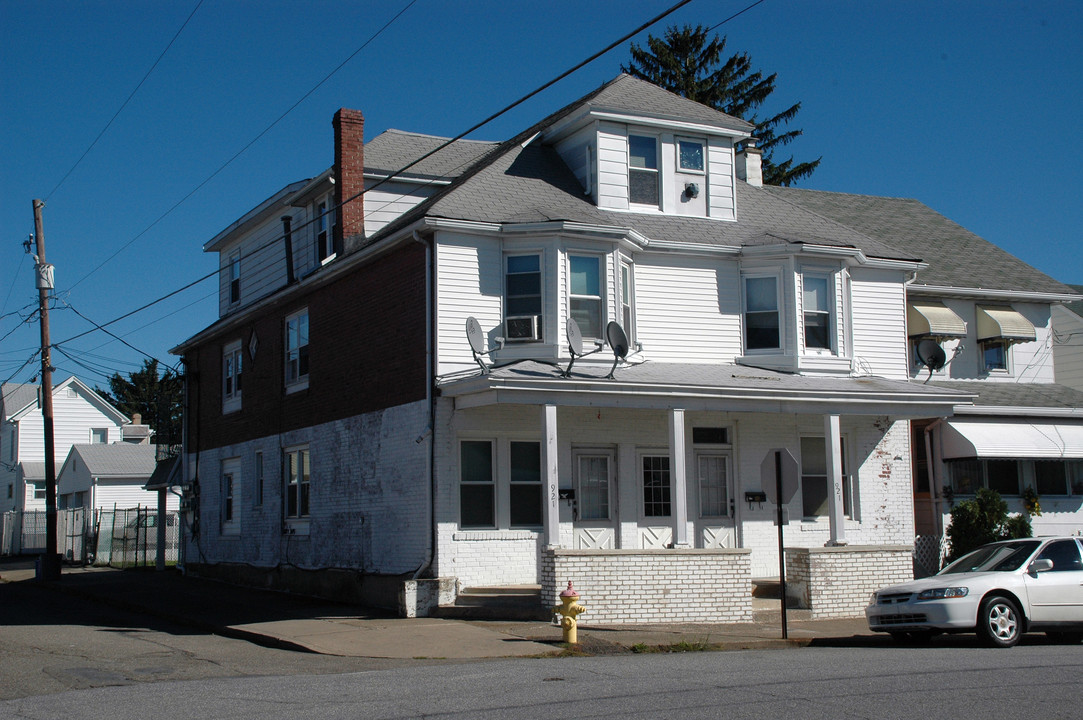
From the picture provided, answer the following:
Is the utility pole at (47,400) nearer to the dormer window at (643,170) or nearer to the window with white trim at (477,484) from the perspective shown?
the window with white trim at (477,484)

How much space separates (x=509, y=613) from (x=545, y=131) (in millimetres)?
9903

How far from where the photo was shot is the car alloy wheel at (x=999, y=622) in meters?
13.4

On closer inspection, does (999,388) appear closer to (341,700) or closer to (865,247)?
(865,247)

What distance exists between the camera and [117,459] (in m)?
45.3

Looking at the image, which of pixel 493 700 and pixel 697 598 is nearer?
pixel 493 700

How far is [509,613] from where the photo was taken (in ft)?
54.3

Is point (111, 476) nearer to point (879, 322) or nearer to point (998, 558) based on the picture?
point (879, 322)

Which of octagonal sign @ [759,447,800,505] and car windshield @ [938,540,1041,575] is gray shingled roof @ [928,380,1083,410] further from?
octagonal sign @ [759,447,800,505]

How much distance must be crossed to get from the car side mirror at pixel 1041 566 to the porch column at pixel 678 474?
525cm

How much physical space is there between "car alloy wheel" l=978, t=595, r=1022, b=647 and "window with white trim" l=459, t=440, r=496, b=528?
7919 mm

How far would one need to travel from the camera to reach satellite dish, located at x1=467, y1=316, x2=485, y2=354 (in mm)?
16922

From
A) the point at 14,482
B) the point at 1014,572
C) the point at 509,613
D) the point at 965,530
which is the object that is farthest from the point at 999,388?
the point at 14,482

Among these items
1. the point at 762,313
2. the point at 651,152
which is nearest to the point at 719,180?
the point at 651,152

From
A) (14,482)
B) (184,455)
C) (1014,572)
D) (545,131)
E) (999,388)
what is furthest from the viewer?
(14,482)
